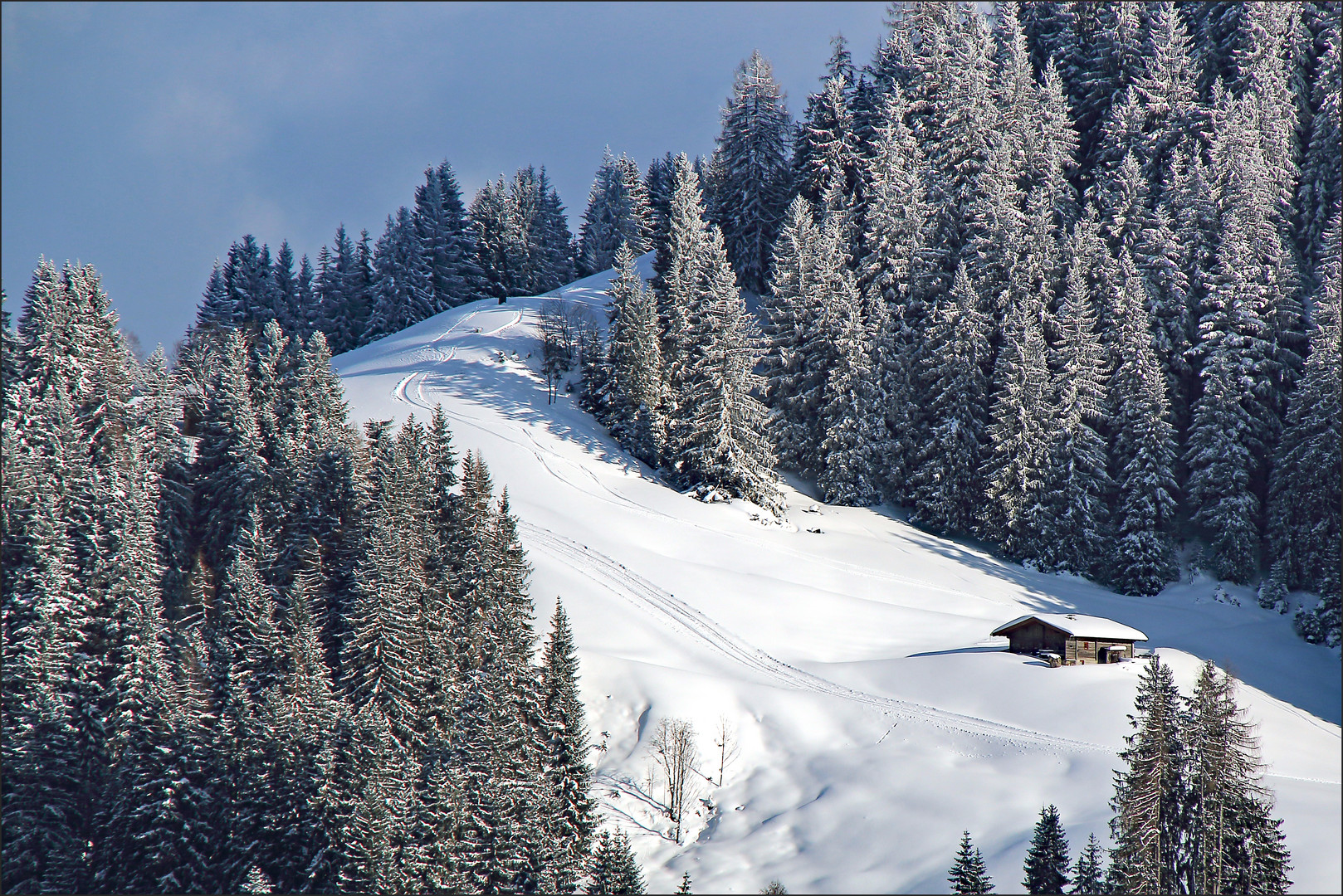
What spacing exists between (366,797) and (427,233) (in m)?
70.4

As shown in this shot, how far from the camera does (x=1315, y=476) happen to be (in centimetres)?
4700

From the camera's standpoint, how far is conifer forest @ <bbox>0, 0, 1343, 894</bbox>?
101 ft

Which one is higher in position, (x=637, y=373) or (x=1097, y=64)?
(x=1097, y=64)

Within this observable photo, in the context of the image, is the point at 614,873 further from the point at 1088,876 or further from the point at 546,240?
the point at 546,240

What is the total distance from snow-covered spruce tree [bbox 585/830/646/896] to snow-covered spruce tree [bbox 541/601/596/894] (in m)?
1.17

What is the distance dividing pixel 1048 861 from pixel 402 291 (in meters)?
75.0

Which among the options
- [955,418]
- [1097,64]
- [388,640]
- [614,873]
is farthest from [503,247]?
[614,873]

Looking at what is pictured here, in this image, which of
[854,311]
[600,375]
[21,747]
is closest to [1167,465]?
[854,311]

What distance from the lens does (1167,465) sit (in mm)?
52500

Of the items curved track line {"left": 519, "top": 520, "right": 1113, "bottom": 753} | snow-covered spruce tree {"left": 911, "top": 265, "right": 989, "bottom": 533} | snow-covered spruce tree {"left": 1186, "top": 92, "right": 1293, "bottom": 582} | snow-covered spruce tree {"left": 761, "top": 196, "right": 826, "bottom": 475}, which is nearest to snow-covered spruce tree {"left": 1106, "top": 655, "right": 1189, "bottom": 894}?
curved track line {"left": 519, "top": 520, "right": 1113, "bottom": 753}

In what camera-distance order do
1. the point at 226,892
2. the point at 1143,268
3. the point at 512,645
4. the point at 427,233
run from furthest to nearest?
the point at 427,233 → the point at 1143,268 → the point at 512,645 → the point at 226,892

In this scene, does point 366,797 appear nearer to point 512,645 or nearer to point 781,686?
point 512,645

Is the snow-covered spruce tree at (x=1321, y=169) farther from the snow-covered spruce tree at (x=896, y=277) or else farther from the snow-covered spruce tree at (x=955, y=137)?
the snow-covered spruce tree at (x=896, y=277)

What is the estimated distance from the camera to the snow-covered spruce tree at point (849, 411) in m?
56.7
